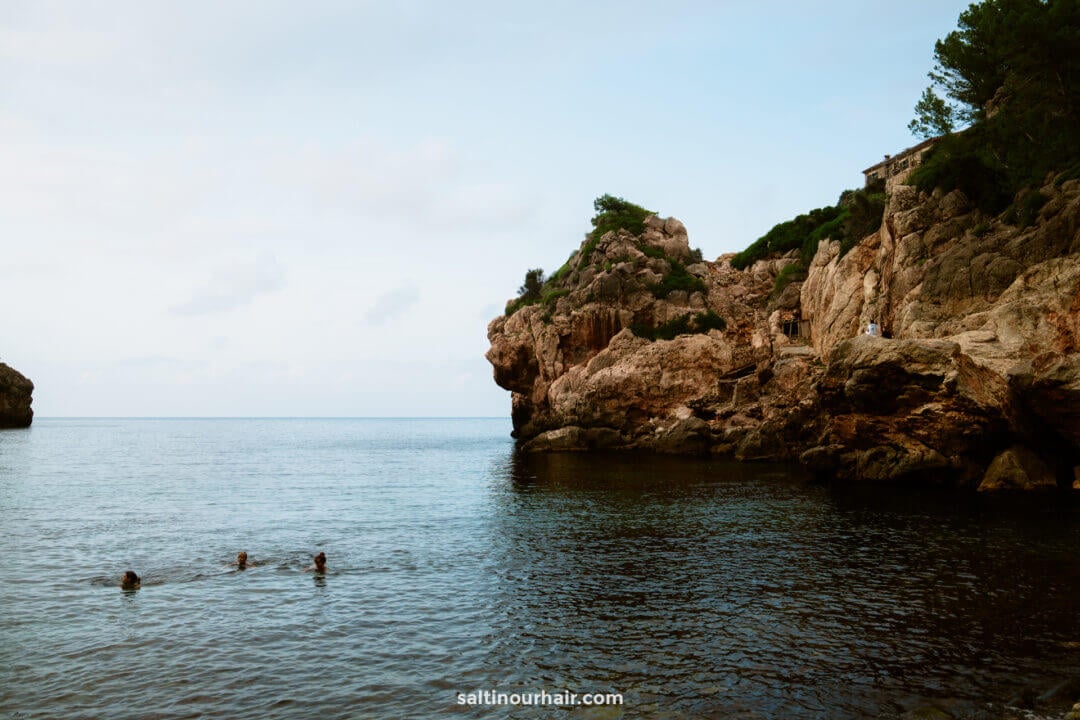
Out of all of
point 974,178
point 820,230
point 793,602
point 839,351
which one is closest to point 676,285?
point 820,230

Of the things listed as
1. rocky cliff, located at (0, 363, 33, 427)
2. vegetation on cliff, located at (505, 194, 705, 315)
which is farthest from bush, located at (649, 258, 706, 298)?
rocky cliff, located at (0, 363, 33, 427)

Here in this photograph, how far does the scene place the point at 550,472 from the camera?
5869cm

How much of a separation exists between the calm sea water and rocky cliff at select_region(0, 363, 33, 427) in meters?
114

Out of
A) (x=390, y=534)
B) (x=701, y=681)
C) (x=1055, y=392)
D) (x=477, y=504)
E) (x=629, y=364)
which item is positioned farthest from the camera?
(x=629, y=364)

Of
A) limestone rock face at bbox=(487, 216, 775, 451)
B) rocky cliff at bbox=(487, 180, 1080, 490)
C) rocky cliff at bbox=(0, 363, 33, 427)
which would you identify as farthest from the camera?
rocky cliff at bbox=(0, 363, 33, 427)

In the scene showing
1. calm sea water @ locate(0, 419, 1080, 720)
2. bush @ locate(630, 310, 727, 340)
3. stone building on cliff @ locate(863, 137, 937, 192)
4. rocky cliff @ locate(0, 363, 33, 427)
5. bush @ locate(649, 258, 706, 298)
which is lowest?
calm sea water @ locate(0, 419, 1080, 720)

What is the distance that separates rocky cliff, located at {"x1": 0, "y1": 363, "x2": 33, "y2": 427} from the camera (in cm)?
13275

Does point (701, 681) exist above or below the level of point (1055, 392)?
below

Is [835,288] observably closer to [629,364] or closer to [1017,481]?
[629,364]

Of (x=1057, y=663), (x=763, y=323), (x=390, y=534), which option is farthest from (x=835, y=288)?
(x=1057, y=663)

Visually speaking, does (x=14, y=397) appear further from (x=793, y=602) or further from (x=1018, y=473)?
(x=1018, y=473)

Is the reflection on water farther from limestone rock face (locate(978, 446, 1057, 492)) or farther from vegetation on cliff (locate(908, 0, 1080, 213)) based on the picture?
vegetation on cliff (locate(908, 0, 1080, 213))

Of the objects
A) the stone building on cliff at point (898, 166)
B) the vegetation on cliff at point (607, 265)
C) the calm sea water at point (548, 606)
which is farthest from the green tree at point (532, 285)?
the calm sea water at point (548, 606)

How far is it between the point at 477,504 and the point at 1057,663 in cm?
3169
